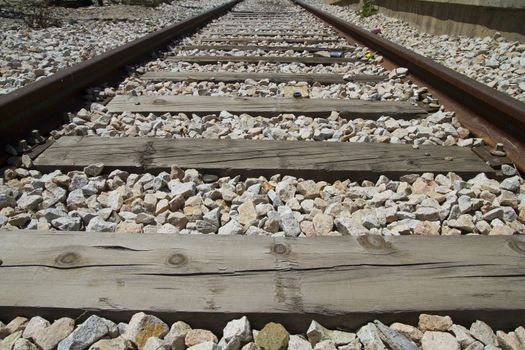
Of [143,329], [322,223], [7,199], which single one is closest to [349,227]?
[322,223]

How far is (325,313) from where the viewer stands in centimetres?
110

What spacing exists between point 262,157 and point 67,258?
1.01m

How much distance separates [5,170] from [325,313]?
61.9 inches

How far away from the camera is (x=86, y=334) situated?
1.04m

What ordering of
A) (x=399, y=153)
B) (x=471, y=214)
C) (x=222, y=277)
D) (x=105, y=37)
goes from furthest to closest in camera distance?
(x=105, y=37) → (x=399, y=153) → (x=471, y=214) → (x=222, y=277)

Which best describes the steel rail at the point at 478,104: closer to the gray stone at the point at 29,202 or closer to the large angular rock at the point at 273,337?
the large angular rock at the point at 273,337

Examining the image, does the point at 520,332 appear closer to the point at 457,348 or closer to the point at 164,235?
the point at 457,348

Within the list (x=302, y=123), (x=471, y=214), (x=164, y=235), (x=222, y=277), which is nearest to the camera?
(x=222, y=277)

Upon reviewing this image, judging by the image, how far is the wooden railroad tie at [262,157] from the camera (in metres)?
1.89

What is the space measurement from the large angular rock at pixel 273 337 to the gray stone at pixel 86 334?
1.34ft

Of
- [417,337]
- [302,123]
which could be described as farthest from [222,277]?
[302,123]

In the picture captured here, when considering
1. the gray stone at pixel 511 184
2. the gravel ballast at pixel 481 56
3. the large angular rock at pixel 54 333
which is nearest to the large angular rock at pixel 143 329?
the large angular rock at pixel 54 333

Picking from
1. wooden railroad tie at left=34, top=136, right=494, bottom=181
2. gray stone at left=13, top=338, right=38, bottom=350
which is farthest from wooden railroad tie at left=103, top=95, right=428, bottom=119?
gray stone at left=13, top=338, right=38, bottom=350

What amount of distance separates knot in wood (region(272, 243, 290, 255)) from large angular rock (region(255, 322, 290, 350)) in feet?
0.82
